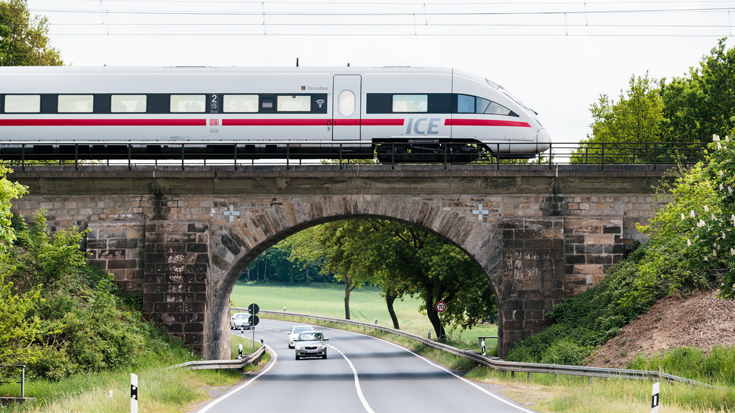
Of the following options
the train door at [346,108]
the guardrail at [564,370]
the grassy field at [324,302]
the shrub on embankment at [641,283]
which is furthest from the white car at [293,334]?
the grassy field at [324,302]

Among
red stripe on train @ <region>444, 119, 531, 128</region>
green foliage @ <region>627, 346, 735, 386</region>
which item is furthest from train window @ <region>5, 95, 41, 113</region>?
green foliage @ <region>627, 346, 735, 386</region>

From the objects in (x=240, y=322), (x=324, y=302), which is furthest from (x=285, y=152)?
(x=324, y=302)

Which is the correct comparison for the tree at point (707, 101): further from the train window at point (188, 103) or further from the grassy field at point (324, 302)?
the grassy field at point (324, 302)

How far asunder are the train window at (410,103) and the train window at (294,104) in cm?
292

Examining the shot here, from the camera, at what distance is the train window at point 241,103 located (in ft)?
80.0

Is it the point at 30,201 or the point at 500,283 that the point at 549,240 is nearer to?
the point at 500,283

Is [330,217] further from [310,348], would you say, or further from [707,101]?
[707,101]

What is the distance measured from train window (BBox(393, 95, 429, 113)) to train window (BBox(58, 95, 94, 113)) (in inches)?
398

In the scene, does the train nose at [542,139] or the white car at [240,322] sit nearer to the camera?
the train nose at [542,139]

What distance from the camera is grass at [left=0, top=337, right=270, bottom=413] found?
1345cm

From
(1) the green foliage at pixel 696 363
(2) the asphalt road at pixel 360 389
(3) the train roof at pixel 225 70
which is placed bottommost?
(2) the asphalt road at pixel 360 389

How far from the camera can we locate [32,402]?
1581 cm

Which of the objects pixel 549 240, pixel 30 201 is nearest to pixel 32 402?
pixel 30 201

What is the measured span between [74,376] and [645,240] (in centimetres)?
1804
